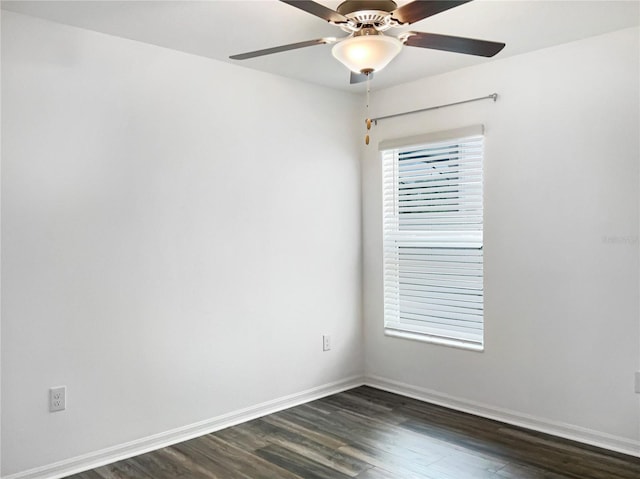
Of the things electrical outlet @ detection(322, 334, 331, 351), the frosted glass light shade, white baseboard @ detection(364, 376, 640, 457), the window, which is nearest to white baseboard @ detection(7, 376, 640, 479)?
white baseboard @ detection(364, 376, 640, 457)

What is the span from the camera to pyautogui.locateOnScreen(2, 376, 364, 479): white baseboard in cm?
285

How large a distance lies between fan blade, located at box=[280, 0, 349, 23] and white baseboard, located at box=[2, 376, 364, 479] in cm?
254

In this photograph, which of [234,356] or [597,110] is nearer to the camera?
[597,110]

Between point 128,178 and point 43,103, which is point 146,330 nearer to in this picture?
point 128,178

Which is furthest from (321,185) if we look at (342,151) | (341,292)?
(341,292)

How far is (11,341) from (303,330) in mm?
1984

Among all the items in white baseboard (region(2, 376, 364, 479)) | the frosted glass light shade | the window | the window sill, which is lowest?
white baseboard (region(2, 376, 364, 479))

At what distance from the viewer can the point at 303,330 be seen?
13.4 ft

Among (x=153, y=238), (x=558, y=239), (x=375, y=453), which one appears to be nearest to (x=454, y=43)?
(x=558, y=239)

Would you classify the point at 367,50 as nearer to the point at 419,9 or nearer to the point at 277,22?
the point at 419,9

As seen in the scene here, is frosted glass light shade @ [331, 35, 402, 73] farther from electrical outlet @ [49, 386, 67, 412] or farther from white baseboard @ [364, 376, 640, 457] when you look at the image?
white baseboard @ [364, 376, 640, 457]

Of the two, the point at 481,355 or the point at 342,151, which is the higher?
the point at 342,151

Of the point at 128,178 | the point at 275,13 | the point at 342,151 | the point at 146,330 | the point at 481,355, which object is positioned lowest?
the point at 481,355

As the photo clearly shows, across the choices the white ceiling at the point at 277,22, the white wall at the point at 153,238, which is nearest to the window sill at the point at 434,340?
the white wall at the point at 153,238
